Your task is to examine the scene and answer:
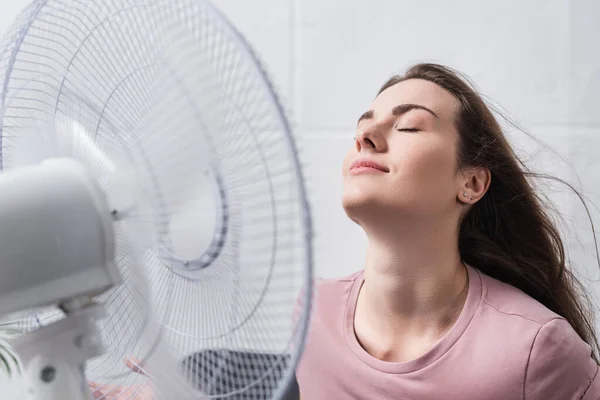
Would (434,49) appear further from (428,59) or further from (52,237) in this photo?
(52,237)

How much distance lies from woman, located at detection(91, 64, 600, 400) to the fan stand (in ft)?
1.44

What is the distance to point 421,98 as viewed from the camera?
3.66 feet

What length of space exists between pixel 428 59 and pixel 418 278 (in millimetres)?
460

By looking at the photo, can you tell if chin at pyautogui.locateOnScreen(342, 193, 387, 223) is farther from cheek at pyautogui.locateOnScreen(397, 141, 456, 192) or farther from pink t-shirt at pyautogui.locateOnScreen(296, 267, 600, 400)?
pink t-shirt at pyautogui.locateOnScreen(296, 267, 600, 400)

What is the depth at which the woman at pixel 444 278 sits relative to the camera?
1025 millimetres

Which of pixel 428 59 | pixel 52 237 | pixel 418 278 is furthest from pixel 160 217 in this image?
pixel 428 59

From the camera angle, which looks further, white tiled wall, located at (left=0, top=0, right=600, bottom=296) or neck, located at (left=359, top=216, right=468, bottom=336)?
white tiled wall, located at (left=0, top=0, right=600, bottom=296)

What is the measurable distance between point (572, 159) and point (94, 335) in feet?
3.06

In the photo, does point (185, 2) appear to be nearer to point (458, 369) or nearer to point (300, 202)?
point (300, 202)

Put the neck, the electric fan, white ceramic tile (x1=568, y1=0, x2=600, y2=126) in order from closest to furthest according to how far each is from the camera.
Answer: the electric fan < the neck < white ceramic tile (x1=568, y1=0, x2=600, y2=126)

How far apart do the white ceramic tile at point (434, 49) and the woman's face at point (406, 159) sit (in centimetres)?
26

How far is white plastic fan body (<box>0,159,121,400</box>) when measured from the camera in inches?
26.1

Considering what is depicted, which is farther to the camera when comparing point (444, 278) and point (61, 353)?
point (444, 278)

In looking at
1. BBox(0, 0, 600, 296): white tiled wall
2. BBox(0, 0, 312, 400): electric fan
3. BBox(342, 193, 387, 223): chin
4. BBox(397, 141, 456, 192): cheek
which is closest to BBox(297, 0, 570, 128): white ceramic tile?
BBox(0, 0, 600, 296): white tiled wall
